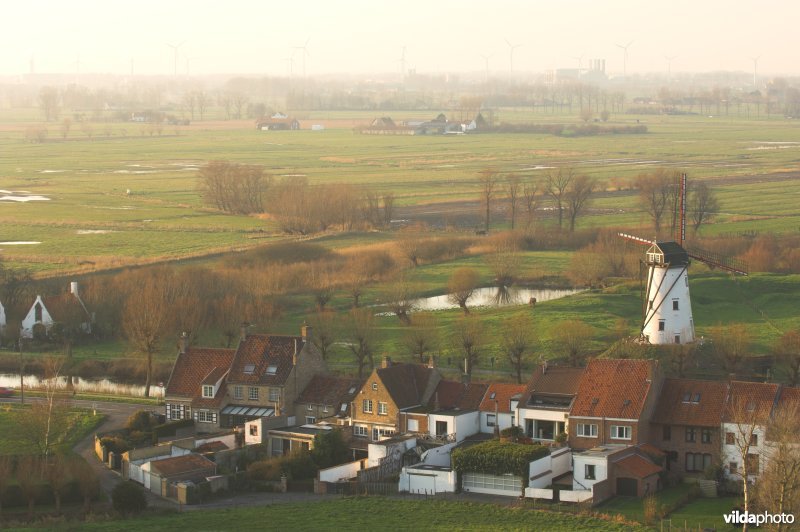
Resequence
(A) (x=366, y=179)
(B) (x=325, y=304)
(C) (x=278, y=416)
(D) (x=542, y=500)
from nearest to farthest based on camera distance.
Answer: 1. (D) (x=542, y=500)
2. (C) (x=278, y=416)
3. (B) (x=325, y=304)
4. (A) (x=366, y=179)

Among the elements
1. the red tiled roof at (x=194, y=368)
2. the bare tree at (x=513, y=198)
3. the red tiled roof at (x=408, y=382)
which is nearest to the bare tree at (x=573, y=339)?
the red tiled roof at (x=408, y=382)

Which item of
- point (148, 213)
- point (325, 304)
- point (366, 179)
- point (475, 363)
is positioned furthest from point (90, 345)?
point (366, 179)

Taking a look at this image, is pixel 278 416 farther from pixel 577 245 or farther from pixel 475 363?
pixel 577 245

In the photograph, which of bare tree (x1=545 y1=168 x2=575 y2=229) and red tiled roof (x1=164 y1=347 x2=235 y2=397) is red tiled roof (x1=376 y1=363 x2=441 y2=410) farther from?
A: bare tree (x1=545 y1=168 x2=575 y2=229)

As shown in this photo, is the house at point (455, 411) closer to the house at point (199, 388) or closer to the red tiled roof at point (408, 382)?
the red tiled roof at point (408, 382)

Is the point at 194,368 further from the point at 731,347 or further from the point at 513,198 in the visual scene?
the point at 513,198

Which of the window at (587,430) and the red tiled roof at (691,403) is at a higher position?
the red tiled roof at (691,403)
